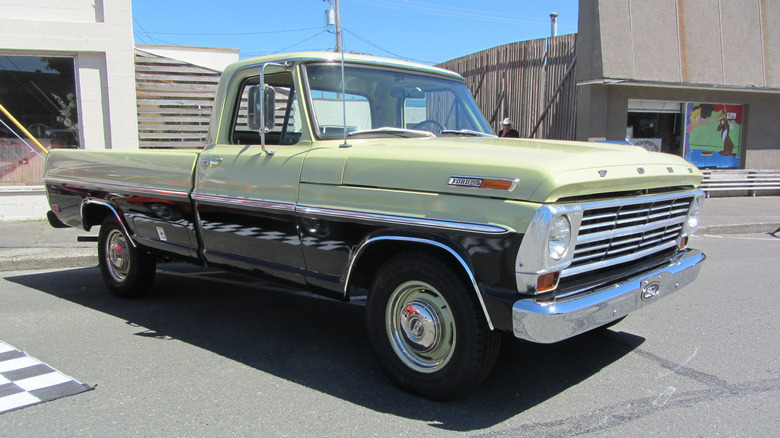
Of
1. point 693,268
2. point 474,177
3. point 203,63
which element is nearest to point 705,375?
point 693,268

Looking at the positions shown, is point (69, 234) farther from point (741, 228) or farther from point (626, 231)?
point (741, 228)

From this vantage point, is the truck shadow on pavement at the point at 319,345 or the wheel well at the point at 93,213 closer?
the truck shadow on pavement at the point at 319,345

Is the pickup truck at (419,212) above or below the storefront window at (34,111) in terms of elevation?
below

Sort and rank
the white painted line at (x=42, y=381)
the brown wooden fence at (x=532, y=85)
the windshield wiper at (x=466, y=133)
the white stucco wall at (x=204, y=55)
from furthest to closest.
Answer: the brown wooden fence at (x=532, y=85) → the white stucco wall at (x=204, y=55) → the windshield wiper at (x=466, y=133) → the white painted line at (x=42, y=381)

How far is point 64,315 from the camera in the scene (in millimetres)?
5094

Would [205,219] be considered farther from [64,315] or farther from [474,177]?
[474,177]

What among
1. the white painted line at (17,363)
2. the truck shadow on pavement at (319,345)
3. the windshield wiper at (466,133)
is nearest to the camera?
the truck shadow on pavement at (319,345)

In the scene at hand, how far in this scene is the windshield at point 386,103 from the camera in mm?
3957

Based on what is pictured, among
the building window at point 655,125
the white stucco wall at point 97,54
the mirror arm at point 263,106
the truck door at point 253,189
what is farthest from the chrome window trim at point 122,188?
the building window at point 655,125

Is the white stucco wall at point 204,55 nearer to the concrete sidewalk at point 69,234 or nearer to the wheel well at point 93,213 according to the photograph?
the concrete sidewalk at point 69,234

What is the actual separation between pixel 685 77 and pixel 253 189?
11955 millimetres

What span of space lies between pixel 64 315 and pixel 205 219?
5.82 feet

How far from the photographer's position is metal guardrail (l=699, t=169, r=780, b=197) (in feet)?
45.5

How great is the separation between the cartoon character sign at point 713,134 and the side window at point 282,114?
12.5 metres
